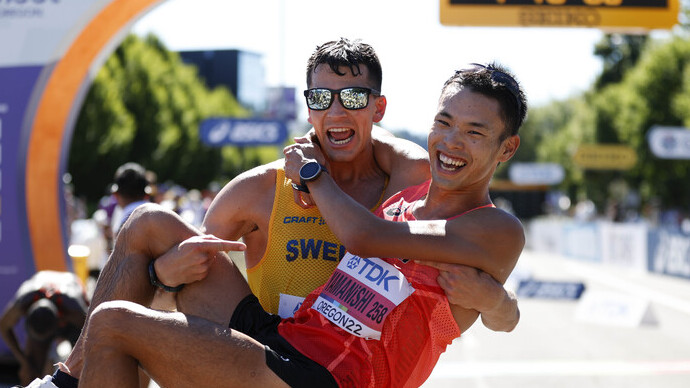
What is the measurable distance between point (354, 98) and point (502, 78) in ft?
2.27

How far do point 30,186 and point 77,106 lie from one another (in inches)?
36.2

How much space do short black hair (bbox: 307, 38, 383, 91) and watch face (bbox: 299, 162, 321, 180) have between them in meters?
0.53

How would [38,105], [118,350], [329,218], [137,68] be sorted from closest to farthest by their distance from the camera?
[118,350], [329,218], [38,105], [137,68]

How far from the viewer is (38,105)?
27.0ft

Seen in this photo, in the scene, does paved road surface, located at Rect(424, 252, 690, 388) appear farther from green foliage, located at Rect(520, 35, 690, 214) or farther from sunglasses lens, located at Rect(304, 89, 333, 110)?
green foliage, located at Rect(520, 35, 690, 214)

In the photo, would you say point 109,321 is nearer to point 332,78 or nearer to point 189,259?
point 189,259

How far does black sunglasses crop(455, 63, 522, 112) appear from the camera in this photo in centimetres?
347

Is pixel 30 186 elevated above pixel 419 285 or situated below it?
below

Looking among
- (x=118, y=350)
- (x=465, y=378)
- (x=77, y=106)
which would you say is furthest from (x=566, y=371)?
(x=118, y=350)

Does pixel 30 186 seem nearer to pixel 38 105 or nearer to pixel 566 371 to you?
pixel 38 105

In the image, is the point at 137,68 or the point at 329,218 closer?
the point at 329,218

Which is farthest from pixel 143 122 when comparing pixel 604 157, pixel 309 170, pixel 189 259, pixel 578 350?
pixel 189 259

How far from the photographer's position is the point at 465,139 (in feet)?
11.2

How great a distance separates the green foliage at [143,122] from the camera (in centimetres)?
3209
